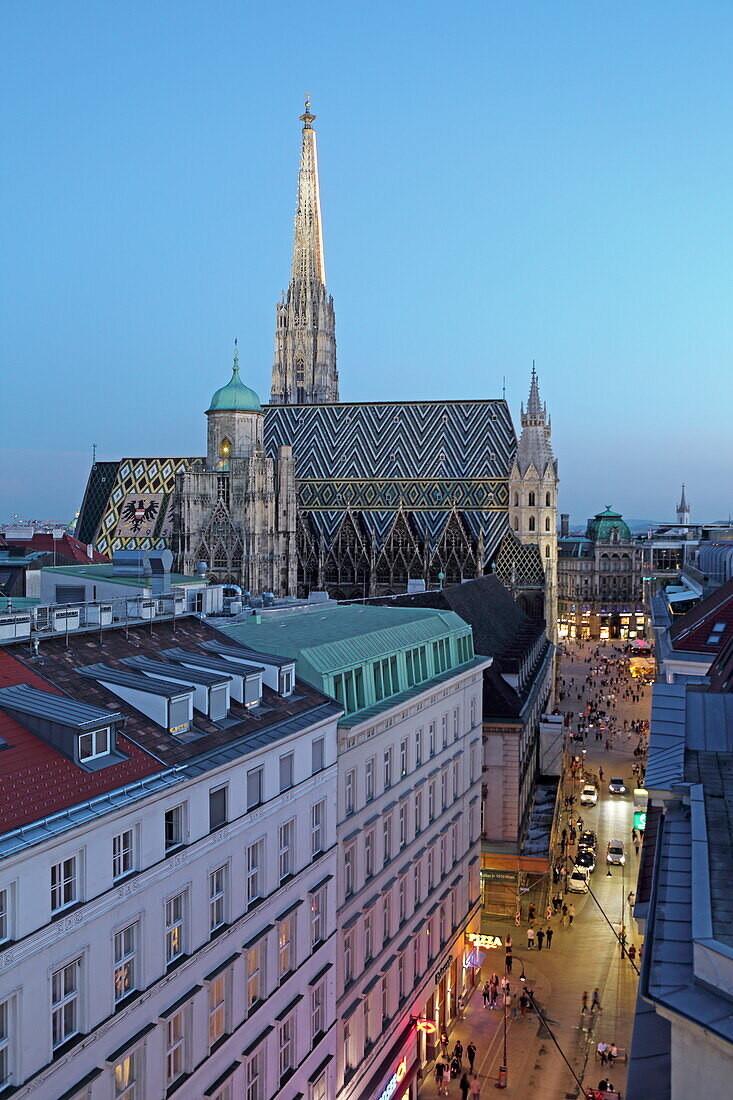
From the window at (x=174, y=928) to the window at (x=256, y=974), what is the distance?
2.62 meters

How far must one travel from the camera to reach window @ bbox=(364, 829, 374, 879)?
88.7 ft

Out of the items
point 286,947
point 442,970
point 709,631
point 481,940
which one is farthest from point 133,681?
point 709,631

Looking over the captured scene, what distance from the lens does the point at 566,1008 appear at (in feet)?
113

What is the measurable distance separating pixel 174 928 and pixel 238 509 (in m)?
79.7

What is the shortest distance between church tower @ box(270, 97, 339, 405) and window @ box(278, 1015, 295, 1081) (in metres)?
113

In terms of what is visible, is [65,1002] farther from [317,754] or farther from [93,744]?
[317,754]

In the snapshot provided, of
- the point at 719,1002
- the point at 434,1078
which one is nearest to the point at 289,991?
the point at 434,1078

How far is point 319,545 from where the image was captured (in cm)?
10769

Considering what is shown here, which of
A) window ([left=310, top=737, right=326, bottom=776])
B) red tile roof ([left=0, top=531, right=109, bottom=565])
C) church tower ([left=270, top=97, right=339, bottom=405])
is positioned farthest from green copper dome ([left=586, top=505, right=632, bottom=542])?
window ([left=310, top=737, right=326, bottom=776])

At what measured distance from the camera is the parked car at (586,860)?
46438 mm

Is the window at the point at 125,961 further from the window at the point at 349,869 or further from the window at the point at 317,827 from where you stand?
the window at the point at 349,869

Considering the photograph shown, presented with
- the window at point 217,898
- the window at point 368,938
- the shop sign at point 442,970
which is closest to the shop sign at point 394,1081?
the shop sign at point 442,970

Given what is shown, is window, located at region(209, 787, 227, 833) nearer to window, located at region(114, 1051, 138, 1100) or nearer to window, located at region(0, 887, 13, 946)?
window, located at region(114, 1051, 138, 1100)

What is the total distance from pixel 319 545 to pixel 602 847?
6134 centimetres
